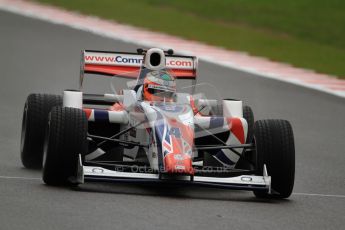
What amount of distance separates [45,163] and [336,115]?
8683 mm

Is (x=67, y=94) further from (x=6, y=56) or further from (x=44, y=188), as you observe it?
(x=6, y=56)

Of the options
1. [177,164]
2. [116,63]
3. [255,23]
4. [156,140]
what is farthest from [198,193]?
[255,23]

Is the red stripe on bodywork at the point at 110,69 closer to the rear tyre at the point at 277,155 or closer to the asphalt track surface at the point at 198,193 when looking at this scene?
the asphalt track surface at the point at 198,193

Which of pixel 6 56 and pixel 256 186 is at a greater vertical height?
pixel 6 56

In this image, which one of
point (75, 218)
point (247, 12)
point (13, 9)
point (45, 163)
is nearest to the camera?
point (75, 218)

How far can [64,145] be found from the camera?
983cm

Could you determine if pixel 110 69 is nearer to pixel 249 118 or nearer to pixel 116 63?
pixel 116 63

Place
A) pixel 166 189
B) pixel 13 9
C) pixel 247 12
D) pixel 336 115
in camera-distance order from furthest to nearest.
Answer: pixel 247 12 → pixel 13 9 → pixel 336 115 → pixel 166 189

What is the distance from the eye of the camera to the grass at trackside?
2520cm

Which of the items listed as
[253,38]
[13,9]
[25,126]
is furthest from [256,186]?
[13,9]

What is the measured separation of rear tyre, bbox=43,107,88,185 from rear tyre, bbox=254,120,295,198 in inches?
62.4

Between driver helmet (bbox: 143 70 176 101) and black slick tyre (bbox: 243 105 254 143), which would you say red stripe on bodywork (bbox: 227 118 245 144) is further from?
black slick tyre (bbox: 243 105 254 143)

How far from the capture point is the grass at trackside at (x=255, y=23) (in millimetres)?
25203

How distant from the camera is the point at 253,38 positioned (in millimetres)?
27172
